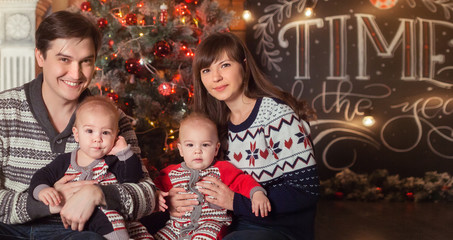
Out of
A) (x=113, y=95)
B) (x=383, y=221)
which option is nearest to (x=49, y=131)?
(x=113, y=95)

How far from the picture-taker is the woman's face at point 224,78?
206cm

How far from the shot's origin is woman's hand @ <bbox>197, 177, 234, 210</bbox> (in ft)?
6.07

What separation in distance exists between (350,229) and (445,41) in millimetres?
2429

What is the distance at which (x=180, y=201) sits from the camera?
6.13ft

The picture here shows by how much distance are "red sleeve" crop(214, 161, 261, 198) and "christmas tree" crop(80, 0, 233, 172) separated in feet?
5.23

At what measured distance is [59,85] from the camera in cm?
186

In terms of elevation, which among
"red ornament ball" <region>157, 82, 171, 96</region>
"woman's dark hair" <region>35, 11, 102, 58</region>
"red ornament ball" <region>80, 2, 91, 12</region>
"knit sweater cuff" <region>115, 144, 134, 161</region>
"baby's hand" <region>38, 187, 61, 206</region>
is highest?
"red ornament ball" <region>80, 2, 91, 12</region>

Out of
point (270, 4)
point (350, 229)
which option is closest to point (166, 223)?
point (350, 229)

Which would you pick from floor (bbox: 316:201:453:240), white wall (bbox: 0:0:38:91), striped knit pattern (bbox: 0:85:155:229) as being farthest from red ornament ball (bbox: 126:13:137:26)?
floor (bbox: 316:201:453:240)

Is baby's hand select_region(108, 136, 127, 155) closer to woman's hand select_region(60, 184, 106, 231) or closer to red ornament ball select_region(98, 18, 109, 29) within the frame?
woman's hand select_region(60, 184, 106, 231)

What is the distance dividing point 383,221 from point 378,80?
1622 mm

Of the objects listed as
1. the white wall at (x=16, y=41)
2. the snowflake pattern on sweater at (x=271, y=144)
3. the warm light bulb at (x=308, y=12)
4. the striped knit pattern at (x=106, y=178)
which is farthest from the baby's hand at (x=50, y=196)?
the warm light bulb at (x=308, y=12)

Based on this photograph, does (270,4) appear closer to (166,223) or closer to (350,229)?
(350,229)

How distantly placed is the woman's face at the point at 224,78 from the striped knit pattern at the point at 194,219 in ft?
1.21
